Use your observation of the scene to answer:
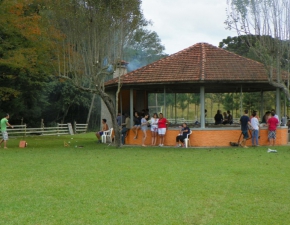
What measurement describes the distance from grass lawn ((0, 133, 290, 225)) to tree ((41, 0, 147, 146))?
651 cm

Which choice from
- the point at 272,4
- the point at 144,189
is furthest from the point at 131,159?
the point at 272,4

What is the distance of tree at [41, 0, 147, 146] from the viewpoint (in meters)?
20.8

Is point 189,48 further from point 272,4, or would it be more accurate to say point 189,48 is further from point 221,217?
point 221,217

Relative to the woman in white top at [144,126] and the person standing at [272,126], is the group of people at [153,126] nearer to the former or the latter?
the woman in white top at [144,126]

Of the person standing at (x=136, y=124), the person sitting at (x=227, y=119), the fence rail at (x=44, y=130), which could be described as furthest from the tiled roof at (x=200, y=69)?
the fence rail at (x=44, y=130)

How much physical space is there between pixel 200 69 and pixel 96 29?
5.35 metres

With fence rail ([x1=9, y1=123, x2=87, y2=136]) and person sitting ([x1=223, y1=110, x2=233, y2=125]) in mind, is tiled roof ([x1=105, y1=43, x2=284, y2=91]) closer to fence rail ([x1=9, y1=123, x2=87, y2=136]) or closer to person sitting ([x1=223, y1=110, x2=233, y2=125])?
person sitting ([x1=223, y1=110, x2=233, y2=125])

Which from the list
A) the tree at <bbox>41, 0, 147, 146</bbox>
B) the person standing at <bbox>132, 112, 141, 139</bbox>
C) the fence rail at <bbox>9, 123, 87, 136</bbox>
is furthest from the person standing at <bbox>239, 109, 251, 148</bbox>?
the fence rail at <bbox>9, 123, 87, 136</bbox>

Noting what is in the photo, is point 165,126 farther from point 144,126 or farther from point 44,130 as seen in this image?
point 44,130

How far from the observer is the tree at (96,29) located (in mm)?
20828

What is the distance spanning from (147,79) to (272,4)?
6.77m

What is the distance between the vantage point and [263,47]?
21.5 metres

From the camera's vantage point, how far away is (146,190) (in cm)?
1015

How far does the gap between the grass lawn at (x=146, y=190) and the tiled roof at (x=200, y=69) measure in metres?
6.13
